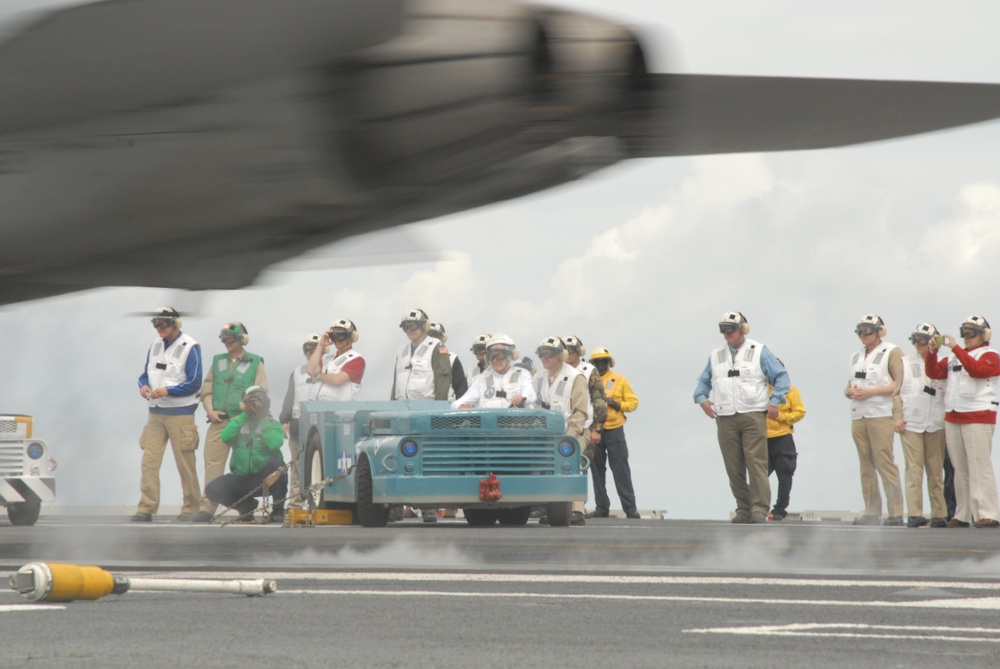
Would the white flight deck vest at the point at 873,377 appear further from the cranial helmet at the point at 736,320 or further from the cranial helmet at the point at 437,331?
the cranial helmet at the point at 437,331

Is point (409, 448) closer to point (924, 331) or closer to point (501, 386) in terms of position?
point (501, 386)

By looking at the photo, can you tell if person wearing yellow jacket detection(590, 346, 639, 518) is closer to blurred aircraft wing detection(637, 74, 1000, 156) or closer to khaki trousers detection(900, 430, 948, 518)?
khaki trousers detection(900, 430, 948, 518)

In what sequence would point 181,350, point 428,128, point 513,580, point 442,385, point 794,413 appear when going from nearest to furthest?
1. point 428,128
2. point 181,350
3. point 513,580
4. point 442,385
5. point 794,413

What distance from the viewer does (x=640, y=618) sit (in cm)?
632

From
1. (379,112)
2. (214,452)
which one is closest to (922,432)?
(214,452)

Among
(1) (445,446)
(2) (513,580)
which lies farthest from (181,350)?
(1) (445,446)

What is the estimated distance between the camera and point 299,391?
18453mm

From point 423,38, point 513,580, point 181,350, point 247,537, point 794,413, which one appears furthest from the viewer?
point 794,413

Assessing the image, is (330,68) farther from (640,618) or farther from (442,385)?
(442,385)

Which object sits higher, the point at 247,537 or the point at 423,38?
the point at 423,38

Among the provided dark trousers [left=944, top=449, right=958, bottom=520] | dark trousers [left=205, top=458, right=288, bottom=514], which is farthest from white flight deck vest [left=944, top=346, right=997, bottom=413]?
dark trousers [left=205, top=458, right=288, bottom=514]

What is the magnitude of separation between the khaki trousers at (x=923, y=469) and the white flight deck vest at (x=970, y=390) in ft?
4.68

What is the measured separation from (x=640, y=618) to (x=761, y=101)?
132 inches

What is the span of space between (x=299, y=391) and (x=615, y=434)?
432cm
